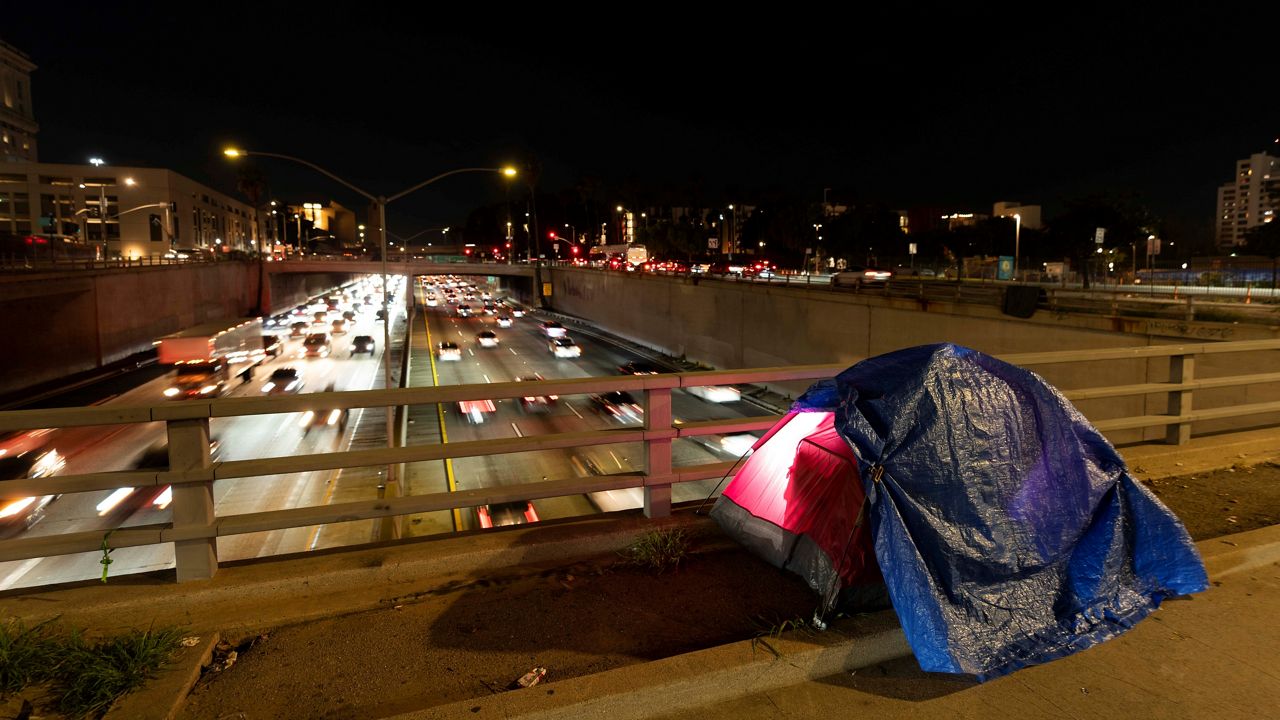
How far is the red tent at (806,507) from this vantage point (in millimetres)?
4145

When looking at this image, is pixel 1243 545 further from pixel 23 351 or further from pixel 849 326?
pixel 23 351

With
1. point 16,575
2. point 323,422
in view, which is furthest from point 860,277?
point 16,575

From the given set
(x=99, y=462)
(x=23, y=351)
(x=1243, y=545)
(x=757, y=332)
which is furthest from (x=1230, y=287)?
(x=23, y=351)

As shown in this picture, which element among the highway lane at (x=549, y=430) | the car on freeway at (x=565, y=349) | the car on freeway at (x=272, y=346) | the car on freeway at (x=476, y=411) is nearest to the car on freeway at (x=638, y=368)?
the highway lane at (x=549, y=430)

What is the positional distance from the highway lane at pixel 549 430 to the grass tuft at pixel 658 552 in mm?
3124

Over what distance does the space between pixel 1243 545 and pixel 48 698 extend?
7090 mm

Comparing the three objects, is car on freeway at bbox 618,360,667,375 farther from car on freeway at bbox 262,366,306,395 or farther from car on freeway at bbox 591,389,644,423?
car on freeway at bbox 262,366,306,395

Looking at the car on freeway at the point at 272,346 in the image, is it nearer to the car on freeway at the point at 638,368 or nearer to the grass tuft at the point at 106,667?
the car on freeway at the point at 638,368

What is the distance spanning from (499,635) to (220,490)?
2542 cm

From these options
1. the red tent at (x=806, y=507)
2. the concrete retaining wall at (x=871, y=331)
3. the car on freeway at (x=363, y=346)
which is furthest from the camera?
the car on freeway at (x=363, y=346)

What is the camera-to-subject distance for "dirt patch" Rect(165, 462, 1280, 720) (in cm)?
354

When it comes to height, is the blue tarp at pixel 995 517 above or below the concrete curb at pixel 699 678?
above

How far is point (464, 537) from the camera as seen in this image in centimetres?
514

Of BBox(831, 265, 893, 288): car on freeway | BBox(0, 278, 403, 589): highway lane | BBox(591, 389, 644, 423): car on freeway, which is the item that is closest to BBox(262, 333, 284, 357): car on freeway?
BBox(0, 278, 403, 589): highway lane
